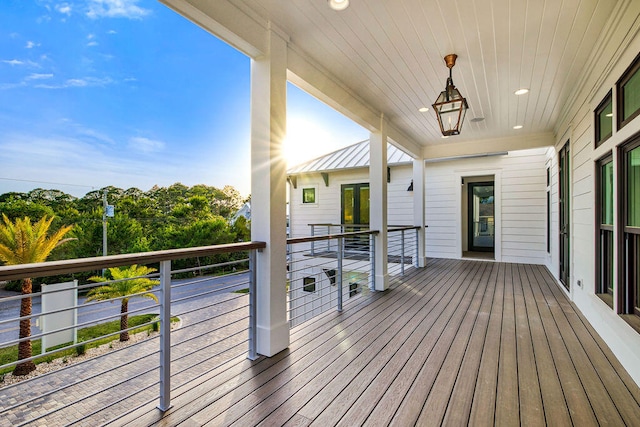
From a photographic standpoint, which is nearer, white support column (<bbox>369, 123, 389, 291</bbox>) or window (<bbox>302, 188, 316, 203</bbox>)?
white support column (<bbox>369, 123, 389, 291</bbox>)

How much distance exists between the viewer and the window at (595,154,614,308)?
8.57 ft

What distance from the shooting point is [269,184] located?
237 centimetres

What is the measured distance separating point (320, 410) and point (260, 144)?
189 centimetres

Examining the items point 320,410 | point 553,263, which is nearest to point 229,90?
point 553,263

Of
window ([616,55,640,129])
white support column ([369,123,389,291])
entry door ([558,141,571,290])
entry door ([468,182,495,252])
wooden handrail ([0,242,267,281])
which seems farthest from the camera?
entry door ([468,182,495,252])

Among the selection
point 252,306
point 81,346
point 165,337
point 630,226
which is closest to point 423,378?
point 252,306

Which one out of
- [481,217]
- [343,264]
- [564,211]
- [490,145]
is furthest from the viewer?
[481,217]

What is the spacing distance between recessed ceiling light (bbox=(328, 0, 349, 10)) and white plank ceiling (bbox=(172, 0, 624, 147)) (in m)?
0.05

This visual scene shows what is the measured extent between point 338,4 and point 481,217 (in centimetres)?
741

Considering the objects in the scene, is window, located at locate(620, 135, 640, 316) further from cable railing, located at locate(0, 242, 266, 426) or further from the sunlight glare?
the sunlight glare

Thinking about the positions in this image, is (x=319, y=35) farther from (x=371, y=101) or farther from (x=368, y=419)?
(x=368, y=419)

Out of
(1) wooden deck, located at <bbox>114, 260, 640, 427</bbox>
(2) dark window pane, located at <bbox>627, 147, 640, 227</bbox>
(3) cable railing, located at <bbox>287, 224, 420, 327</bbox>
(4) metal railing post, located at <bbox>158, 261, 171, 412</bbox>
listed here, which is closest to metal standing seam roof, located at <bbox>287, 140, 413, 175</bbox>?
(3) cable railing, located at <bbox>287, 224, 420, 327</bbox>

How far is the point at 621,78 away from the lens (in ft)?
7.18

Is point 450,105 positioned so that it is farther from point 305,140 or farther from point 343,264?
point 305,140
